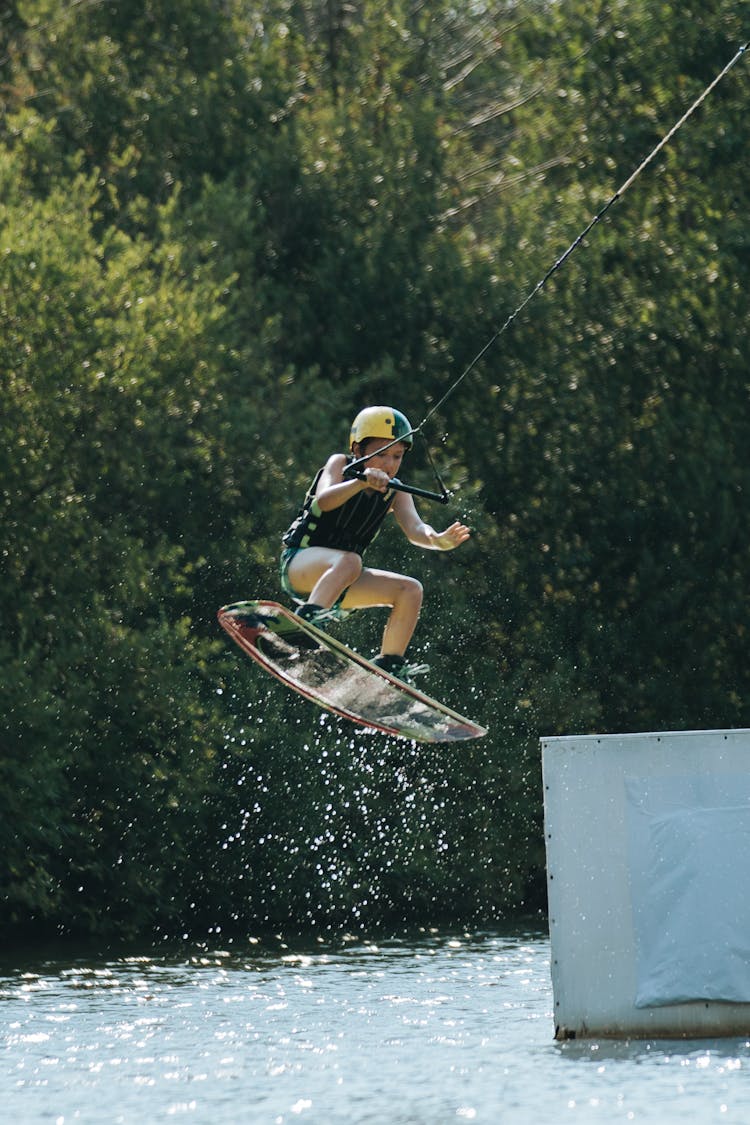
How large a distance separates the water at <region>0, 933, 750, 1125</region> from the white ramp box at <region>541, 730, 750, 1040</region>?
0.84 feet

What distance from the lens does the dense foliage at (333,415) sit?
2156cm

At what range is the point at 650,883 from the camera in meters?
12.7

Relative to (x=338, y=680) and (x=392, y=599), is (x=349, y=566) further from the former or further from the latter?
(x=338, y=680)

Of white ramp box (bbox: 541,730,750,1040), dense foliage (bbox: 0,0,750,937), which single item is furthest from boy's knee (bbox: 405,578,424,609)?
dense foliage (bbox: 0,0,750,937)

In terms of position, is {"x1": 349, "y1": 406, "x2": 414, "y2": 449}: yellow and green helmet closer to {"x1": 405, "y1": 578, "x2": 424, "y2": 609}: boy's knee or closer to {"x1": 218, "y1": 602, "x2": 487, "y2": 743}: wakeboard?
{"x1": 405, "y1": 578, "x2": 424, "y2": 609}: boy's knee

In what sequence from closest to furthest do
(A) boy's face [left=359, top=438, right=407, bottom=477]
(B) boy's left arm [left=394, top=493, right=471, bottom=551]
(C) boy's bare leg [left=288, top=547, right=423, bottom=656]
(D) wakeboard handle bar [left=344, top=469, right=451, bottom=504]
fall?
(D) wakeboard handle bar [left=344, top=469, right=451, bottom=504]
(B) boy's left arm [left=394, top=493, right=471, bottom=551]
(A) boy's face [left=359, top=438, right=407, bottom=477]
(C) boy's bare leg [left=288, top=547, right=423, bottom=656]

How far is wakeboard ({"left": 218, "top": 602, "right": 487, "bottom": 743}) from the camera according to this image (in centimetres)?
A: 1306

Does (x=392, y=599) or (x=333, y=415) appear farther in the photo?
(x=333, y=415)

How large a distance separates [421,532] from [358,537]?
1.29 ft

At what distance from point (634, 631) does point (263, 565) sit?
192 inches

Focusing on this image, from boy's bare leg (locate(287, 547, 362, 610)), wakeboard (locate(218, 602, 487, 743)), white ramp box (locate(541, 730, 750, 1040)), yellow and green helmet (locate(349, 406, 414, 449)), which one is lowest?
white ramp box (locate(541, 730, 750, 1040))

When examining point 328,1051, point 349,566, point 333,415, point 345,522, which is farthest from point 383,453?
point 333,415

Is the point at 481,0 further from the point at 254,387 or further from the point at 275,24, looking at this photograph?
the point at 254,387

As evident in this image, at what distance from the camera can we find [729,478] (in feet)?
82.2
